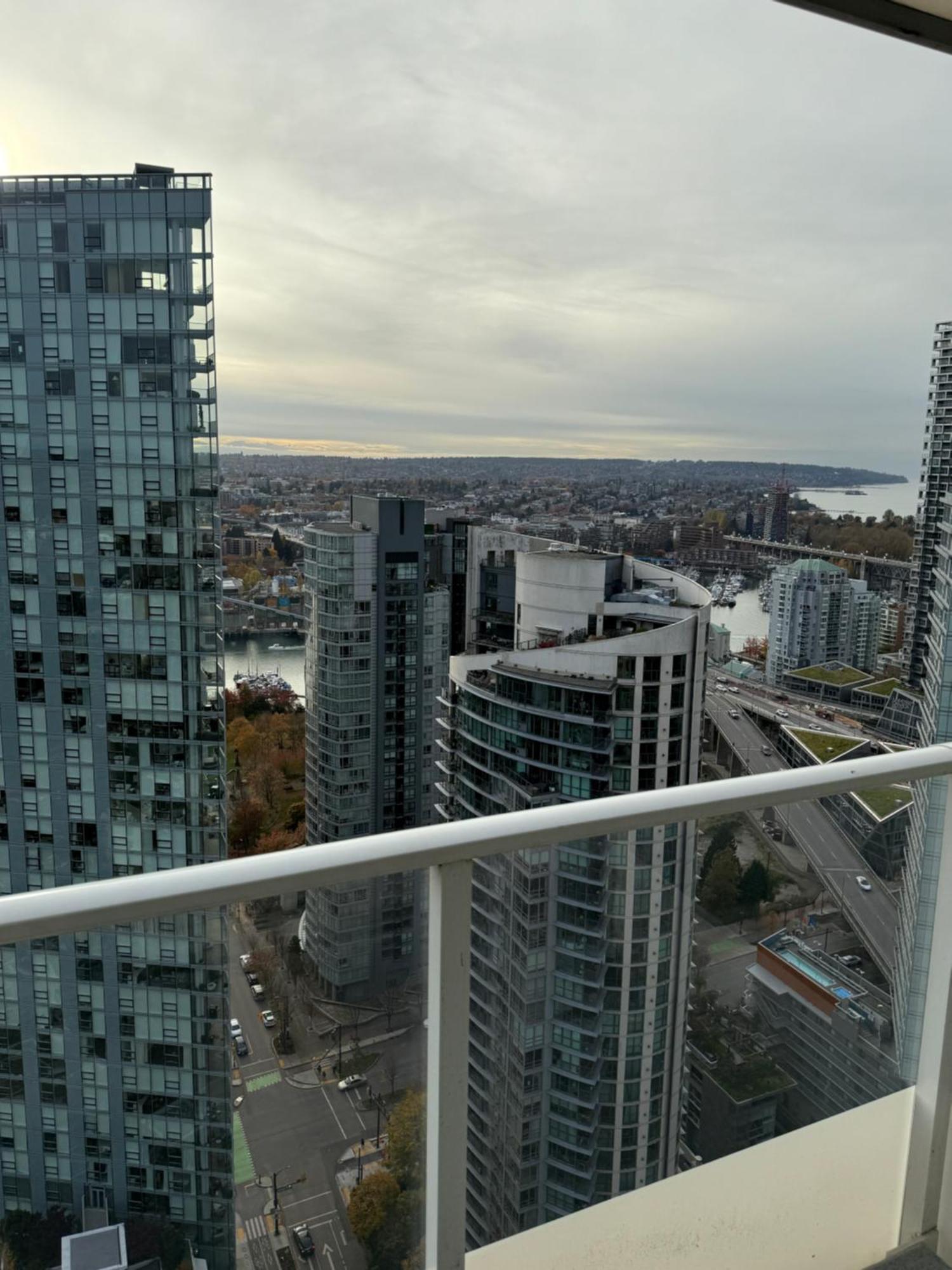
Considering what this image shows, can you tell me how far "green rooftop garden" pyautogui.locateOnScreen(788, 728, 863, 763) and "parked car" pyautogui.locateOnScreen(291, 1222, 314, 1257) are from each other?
9.11ft

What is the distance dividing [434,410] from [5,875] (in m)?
7.23

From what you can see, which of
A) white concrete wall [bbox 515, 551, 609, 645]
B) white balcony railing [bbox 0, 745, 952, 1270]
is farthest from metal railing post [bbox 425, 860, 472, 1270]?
white concrete wall [bbox 515, 551, 609, 645]

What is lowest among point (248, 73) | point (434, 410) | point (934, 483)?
point (934, 483)

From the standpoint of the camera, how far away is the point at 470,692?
Answer: 25.9ft

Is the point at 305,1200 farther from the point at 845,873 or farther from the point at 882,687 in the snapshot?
the point at 882,687

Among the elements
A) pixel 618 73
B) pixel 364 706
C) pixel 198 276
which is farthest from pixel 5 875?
pixel 618 73

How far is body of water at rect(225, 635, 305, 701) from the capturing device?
7.41 m

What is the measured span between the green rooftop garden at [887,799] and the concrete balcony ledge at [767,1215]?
45 cm

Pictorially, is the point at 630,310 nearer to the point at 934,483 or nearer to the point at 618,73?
the point at 618,73

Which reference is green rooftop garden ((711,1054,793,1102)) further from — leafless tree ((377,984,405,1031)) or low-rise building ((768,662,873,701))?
low-rise building ((768,662,873,701))

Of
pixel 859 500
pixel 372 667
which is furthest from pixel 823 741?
pixel 372 667

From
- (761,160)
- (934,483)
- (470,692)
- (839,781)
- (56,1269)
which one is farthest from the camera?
(470,692)

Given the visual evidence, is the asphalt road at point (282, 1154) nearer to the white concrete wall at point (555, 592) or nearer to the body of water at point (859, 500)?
the body of water at point (859, 500)

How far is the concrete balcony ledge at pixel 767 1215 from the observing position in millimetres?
1205
